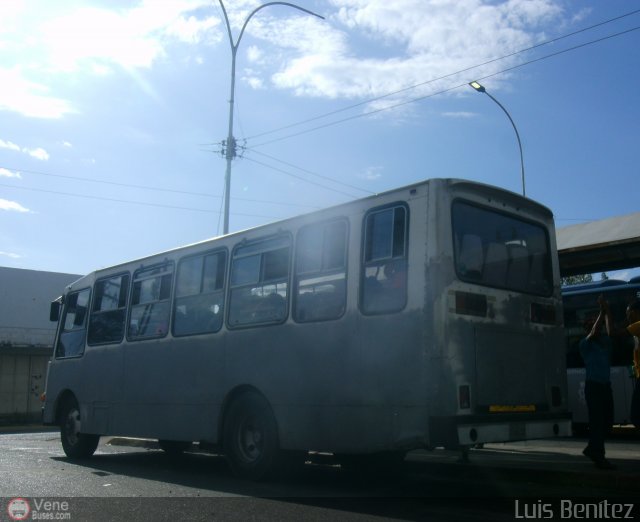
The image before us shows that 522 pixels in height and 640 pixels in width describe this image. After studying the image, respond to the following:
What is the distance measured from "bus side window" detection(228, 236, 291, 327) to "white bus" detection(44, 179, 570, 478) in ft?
0.07

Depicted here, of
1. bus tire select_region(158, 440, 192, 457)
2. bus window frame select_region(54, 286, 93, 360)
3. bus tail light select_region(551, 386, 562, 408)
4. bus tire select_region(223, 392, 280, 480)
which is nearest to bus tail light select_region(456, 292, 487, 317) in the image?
bus tail light select_region(551, 386, 562, 408)

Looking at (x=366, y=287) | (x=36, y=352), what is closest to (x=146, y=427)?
(x=366, y=287)

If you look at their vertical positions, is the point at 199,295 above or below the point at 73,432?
Result: above

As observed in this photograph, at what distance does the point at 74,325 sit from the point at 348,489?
728 centimetres

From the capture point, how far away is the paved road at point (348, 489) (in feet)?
24.6

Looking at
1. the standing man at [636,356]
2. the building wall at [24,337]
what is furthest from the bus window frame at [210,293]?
the building wall at [24,337]

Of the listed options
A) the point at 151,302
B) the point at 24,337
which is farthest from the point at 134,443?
the point at 24,337

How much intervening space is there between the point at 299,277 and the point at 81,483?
12.6ft

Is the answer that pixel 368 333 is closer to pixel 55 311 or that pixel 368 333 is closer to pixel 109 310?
pixel 109 310

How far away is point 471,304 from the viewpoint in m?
8.00

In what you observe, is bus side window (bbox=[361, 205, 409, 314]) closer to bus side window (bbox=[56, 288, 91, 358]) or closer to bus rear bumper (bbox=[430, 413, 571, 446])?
bus rear bumper (bbox=[430, 413, 571, 446])

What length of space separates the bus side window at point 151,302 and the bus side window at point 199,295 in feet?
1.00

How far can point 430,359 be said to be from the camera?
7574 mm

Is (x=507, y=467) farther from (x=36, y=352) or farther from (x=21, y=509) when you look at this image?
(x=36, y=352)
